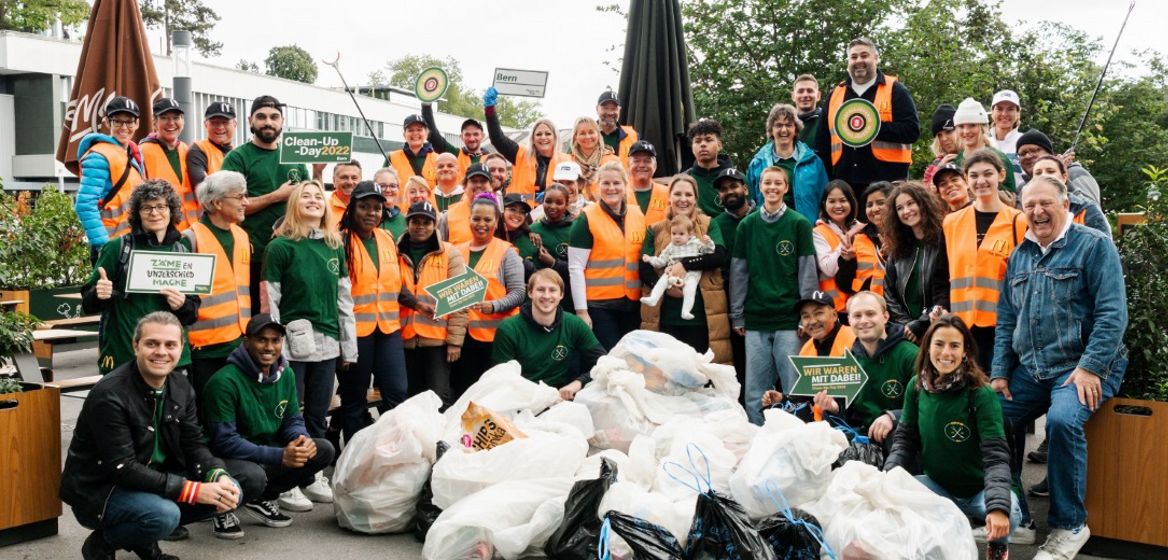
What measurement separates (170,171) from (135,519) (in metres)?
3.24

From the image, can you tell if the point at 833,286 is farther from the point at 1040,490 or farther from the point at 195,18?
the point at 195,18

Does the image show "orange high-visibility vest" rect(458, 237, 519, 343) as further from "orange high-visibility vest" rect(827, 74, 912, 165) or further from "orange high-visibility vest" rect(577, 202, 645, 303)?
"orange high-visibility vest" rect(827, 74, 912, 165)

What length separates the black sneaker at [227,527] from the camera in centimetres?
578

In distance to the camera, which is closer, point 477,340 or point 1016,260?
point 1016,260

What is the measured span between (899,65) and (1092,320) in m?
15.3

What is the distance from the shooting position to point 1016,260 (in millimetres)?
5750

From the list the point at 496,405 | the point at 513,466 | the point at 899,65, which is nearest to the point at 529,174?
the point at 496,405

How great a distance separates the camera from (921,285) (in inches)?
257

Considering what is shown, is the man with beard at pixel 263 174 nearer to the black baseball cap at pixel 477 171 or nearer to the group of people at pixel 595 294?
the group of people at pixel 595 294

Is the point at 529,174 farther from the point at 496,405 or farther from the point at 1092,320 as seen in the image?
the point at 1092,320

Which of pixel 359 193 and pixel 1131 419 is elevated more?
pixel 359 193

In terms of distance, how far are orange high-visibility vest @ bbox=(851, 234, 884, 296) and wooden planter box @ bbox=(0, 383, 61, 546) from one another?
16.2ft

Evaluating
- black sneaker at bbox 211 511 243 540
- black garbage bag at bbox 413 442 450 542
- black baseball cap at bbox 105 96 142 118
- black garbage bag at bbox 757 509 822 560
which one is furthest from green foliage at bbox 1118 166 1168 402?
black baseball cap at bbox 105 96 142 118

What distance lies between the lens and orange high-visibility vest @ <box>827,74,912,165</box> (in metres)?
8.39
